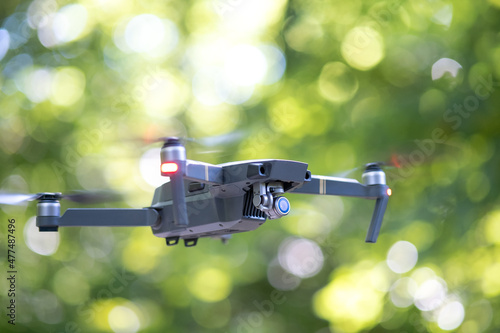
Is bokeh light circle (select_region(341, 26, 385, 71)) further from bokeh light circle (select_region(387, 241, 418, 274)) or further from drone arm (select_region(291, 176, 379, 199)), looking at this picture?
drone arm (select_region(291, 176, 379, 199))

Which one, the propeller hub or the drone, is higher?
the propeller hub

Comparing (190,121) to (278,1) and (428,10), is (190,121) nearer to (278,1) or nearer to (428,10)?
(278,1)

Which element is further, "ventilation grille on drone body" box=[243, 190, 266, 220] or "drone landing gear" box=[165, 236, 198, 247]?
"drone landing gear" box=[165, 236, 198, 247]

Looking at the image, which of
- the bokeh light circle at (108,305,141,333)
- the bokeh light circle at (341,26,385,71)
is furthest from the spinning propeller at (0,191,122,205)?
the bokeh light circle at (108,305,141,333)

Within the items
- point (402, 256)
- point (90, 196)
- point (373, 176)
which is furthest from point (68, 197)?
point (402, 256)

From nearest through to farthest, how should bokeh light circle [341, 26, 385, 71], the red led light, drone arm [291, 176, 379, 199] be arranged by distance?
the red led light < drone arm [291, 176, 379, 199] < bokeh light circle [341, 26, 385, 71]

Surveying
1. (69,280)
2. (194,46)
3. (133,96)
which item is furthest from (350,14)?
(69,280)

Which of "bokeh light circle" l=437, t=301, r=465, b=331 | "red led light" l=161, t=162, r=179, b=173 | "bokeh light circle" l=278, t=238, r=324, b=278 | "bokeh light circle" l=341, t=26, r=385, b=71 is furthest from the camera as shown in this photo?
"bokeh light circle" l=278, t=238, r=324, b=278

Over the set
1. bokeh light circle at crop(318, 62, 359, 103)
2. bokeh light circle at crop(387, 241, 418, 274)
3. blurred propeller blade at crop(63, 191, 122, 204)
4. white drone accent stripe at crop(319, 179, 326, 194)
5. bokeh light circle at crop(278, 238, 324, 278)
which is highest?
bokeh light circle at crop(318, 62, 359, 103)
